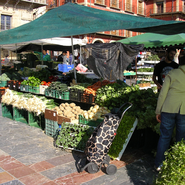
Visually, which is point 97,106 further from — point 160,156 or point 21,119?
point 21,119

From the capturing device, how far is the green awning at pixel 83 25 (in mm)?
4064

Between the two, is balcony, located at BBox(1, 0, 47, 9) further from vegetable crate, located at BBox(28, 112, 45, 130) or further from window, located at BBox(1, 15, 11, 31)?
vegetable crate, located at BBox(28, 112, 45, 130)

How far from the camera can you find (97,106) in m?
5.10

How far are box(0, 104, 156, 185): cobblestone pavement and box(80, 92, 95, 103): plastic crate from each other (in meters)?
1.19

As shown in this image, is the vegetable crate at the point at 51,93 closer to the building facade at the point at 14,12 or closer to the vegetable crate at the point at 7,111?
the vegetable crate at the point at 7,111

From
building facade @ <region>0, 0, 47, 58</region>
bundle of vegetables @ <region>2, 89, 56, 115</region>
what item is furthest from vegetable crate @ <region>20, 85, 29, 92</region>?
building facade @ <region>0, 0, 47, 58</region>

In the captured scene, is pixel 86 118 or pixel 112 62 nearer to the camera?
pixel 86 118

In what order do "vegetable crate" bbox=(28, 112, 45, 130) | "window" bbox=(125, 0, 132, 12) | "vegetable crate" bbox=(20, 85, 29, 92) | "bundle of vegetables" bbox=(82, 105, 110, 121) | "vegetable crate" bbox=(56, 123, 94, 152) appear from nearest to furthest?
"vegetable crate" bbox=(56, 123, 94, 152), "bundle of vegetables" bbox=(82, 105, 110, 121), "vegetable crate" bbox=(28, 112, 45, 130), "vegetable crate" bbox=(20, 85, 29, 92), "window" bbox=(125, 0, 132, 12)

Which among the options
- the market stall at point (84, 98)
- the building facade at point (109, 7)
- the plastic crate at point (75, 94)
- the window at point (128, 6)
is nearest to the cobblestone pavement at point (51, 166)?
the market stall at point (84, 98)

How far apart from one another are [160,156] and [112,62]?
5852 mm

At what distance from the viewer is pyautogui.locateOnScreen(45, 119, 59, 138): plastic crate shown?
17.2 ft

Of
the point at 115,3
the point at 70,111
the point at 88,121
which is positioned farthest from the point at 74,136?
the point at 115,3

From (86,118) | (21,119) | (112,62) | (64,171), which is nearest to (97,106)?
(86,118)

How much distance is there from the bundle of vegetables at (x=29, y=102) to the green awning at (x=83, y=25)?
1.58 metres
